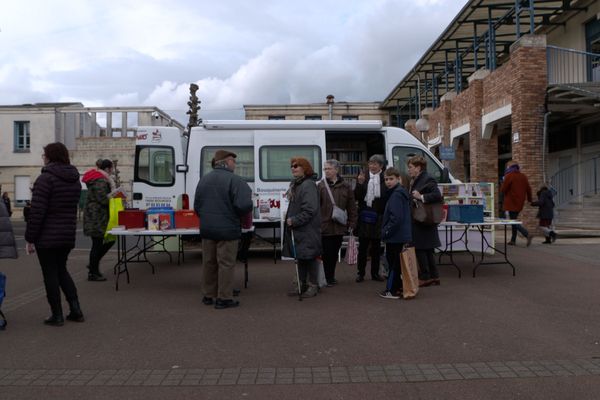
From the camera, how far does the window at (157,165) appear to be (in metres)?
11.3

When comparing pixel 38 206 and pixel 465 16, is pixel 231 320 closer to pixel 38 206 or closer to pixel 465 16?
pixel 38 206

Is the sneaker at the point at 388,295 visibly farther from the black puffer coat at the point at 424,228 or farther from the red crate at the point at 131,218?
the red crate at the point at 131,218

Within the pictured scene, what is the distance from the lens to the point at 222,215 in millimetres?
6602

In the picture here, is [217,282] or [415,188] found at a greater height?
[415,188]

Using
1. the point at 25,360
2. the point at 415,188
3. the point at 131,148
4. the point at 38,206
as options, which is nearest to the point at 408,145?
the point at 415,188

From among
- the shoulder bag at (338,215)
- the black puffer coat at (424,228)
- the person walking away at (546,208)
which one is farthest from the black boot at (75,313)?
the person walking away at (546,208)

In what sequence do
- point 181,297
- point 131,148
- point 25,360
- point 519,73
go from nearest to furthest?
point 25,360 → point 181,297 → point 519,73 → point 131,148

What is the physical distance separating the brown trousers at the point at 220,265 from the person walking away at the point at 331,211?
164 cm

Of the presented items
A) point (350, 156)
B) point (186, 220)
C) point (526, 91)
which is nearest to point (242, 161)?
point (350, 156)

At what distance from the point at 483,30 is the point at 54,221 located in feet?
62.1

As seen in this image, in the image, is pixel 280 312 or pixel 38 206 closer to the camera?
pixel 38 206

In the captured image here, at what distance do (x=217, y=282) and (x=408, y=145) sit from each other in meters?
5.97

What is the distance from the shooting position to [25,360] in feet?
15.9

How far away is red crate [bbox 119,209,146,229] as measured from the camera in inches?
313
